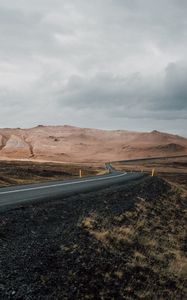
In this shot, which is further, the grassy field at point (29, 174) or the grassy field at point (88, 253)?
the grassy field at point (29, 174)

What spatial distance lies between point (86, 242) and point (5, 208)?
5.44m

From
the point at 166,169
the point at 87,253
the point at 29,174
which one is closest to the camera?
the point at 87,253

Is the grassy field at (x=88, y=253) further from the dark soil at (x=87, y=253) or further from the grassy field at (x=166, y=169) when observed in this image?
the grassy field at (x=166, y=169)

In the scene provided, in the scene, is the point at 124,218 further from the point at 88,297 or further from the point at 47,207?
the point at 88,297

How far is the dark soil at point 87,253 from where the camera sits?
9.38 m

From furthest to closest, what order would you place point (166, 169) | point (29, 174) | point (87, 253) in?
point (166, 169) → point (29, 174) → point (87, 253)

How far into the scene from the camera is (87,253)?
12.1 meters

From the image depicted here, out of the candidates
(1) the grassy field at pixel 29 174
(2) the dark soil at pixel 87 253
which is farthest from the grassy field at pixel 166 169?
(2) the dark soil at pixel 87 253

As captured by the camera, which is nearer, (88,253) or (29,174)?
(88,253)

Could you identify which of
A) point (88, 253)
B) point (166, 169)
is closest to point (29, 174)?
point (88, 253)

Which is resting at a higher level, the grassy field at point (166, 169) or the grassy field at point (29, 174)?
the grassy field at point (29, 174)

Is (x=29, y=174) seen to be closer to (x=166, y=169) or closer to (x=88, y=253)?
(x=88, y=253)

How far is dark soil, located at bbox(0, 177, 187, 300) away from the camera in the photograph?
30.8 feet

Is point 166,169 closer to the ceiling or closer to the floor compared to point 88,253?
closer to the floor
